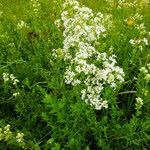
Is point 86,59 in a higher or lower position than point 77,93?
higher

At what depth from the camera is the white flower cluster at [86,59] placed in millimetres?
3023

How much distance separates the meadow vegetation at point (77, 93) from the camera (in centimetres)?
305

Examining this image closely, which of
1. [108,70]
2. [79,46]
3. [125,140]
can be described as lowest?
[125,140]

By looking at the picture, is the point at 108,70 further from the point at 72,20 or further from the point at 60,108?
the point at 72,20

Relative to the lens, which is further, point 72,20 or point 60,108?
point 72,20

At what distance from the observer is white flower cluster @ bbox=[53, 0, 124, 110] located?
3.02 metres

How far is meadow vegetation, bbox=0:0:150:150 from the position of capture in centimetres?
305

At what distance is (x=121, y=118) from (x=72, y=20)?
98cm

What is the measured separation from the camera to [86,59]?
3365 millimetres

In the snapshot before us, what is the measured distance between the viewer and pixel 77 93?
3.09 m

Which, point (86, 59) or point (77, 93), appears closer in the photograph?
point (77, 93)

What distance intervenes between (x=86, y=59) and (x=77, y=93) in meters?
0.40

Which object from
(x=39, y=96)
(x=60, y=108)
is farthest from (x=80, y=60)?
(x=39, y=96)

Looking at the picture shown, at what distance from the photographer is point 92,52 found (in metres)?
3.37
